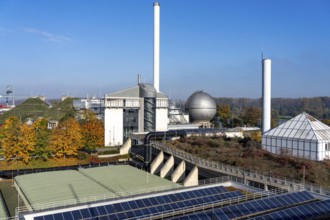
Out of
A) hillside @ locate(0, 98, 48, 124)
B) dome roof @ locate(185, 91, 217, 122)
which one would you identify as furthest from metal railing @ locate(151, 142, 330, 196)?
hillside @ locate(0, 98, 48, 124)

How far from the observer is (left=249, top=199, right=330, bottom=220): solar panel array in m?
18.1

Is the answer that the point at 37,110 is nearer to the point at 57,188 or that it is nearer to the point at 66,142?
the point at 66,142

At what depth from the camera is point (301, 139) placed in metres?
38.9

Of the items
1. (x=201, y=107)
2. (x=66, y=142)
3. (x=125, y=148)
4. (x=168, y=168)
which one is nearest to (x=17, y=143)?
(x=66, y=142)

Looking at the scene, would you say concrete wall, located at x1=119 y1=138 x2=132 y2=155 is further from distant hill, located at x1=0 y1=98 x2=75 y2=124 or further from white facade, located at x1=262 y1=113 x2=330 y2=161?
distant hill, located at x1=0 y1=98 x2=75 y2=124

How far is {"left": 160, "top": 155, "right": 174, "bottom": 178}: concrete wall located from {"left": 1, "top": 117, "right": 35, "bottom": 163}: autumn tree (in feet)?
65.4

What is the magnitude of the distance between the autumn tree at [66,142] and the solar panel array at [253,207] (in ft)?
110

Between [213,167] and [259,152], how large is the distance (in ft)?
27.0

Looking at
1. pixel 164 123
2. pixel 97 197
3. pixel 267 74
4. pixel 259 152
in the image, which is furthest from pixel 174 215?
pixel 164 123

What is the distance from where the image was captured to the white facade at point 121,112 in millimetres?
58406

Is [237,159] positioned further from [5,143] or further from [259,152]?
[5,143]

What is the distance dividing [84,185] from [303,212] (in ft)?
67.1

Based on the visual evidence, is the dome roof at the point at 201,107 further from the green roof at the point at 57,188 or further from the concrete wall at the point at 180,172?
the green roof at the point at 57,188

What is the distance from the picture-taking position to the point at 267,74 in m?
52.5
